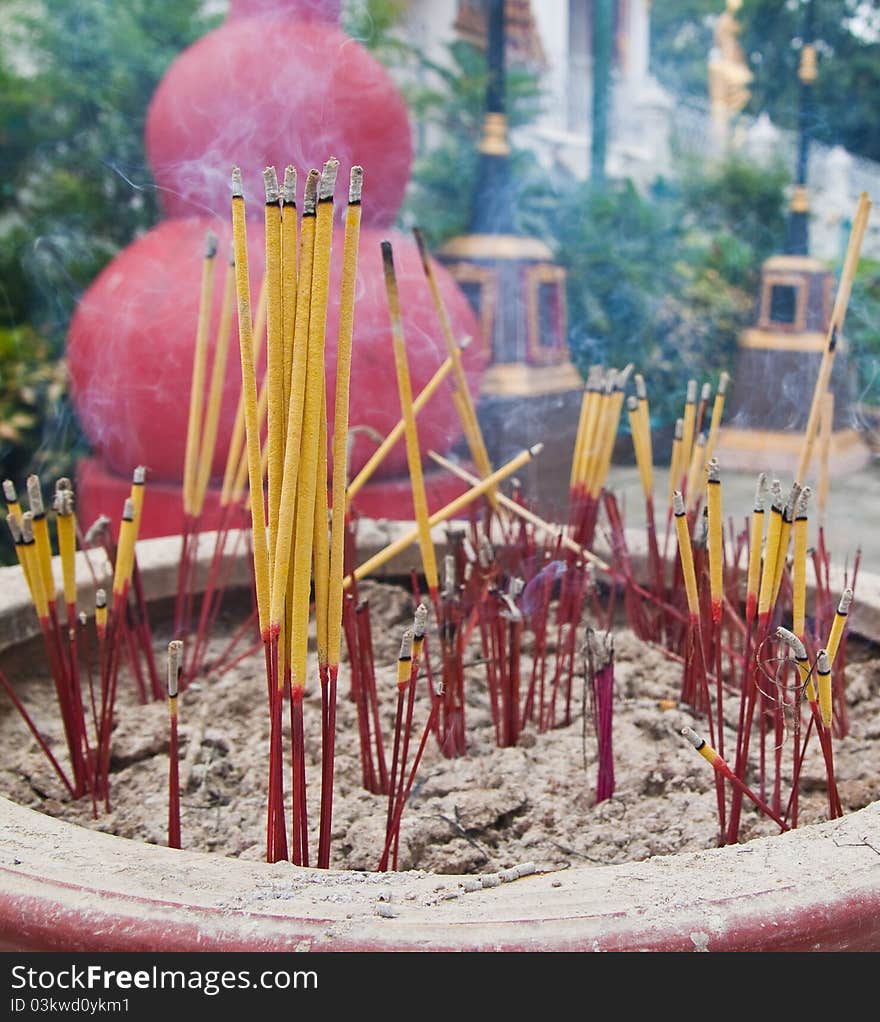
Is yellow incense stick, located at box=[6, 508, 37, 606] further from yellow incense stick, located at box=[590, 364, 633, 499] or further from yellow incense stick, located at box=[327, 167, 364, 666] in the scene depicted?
yellow incense stick, located at box=[590, 364, 633, 499]

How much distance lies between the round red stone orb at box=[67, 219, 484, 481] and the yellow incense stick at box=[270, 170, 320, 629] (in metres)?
1.81

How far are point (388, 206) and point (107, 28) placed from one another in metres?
2.50

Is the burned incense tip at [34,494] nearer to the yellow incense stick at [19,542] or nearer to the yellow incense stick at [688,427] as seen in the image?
the yellow incense stick at [19,542]

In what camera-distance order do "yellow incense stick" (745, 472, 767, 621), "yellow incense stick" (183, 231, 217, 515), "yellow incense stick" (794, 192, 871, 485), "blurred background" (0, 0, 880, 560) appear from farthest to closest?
1. "blurred background" (0, 0, 880, 560)
2. "yellow incense stick" (183, 231, 217, 515)
3. "yellow incense stick" (794, 192, 871, 485)
4. "yellow incense stick" (745, 472, 767, 621)

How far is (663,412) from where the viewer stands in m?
6.23

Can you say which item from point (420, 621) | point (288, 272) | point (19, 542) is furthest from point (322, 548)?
point (19, 542)

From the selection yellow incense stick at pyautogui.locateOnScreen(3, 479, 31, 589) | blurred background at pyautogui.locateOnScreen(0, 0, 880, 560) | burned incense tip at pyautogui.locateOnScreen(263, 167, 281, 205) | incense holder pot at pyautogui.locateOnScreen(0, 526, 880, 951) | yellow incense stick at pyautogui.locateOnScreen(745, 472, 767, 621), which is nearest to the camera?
incense holder pot at pyautogui.locateOnScreen(0, 526, 880, 951)

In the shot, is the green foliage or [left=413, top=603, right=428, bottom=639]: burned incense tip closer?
[left=413, top=603, right=428, bottom=639]: burned incense tip

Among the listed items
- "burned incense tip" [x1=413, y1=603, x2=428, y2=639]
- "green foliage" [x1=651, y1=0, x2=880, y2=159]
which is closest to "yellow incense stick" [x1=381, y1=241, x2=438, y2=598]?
"burned incense tip" [x1=413, y1=603, x2=428, y2=639]

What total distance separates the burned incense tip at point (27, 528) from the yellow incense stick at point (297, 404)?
0.48 m

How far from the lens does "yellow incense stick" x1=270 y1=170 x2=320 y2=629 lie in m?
0.95

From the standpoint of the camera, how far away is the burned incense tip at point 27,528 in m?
1.30
